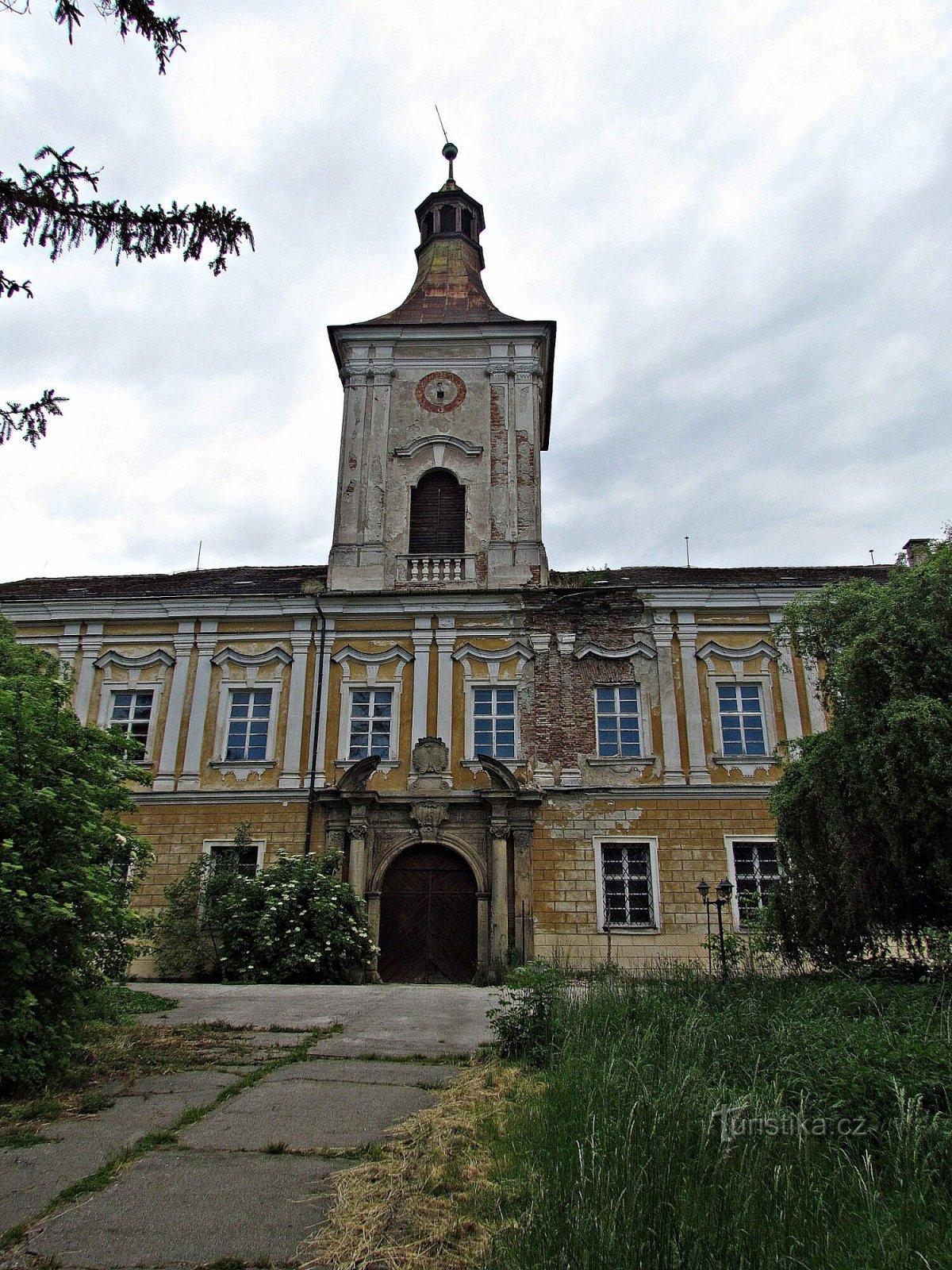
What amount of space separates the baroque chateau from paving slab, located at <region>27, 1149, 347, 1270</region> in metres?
14.6

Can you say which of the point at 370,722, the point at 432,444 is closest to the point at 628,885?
the point at 370,722

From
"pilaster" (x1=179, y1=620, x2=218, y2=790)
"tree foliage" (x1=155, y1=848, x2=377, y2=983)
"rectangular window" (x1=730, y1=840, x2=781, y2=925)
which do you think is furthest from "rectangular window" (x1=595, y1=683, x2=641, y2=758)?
"pilaster" (x1=179, y1=620, x2=218, y2=790)

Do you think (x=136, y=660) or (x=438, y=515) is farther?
(x=438, y=515)

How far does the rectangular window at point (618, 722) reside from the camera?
66.2 ft

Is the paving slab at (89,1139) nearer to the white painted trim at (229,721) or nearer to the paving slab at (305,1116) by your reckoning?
the paving slab at (305,1116)

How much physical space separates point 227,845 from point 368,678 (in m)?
4.69

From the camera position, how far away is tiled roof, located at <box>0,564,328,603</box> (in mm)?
22464

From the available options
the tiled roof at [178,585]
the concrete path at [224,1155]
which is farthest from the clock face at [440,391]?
the concrete path at [224,1155]

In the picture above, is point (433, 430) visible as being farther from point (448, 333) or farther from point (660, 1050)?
point (660, 1050)

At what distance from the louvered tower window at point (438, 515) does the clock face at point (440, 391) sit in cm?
190

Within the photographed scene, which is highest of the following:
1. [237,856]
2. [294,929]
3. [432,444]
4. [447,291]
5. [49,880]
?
[447,291]

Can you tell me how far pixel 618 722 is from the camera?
67.1ft

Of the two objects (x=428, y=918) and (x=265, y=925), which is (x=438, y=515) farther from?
(x=265, y=925)

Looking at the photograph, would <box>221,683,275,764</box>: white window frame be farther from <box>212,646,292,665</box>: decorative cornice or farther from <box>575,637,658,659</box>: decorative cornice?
<box>575,637,658,659</box>: decorative cornice
